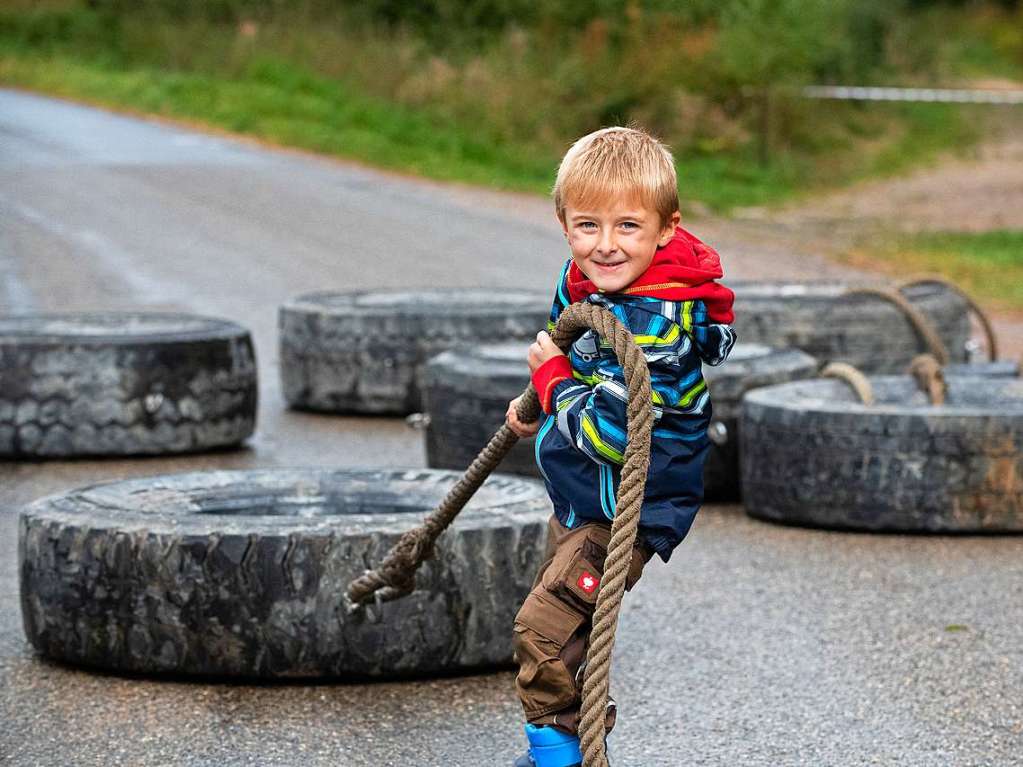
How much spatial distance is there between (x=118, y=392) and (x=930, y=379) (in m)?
3.17

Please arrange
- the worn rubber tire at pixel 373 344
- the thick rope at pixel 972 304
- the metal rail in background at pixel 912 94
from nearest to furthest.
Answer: the thick rope at pixel 972 304 → the worn rubber tire at pixel 373 344 → the metal rail in background at pixel 912 94

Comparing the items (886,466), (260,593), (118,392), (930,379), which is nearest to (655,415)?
(260,593)

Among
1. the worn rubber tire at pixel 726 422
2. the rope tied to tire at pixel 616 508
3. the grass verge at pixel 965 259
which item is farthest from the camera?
the grass verge at pixel 965 259

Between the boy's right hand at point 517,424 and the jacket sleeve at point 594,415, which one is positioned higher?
the jacket sleeve at point 594,415

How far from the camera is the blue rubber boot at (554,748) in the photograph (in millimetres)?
3381

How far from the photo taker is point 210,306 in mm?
12250

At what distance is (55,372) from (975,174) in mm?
19683

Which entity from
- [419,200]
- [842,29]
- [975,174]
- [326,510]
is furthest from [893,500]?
[842,29]

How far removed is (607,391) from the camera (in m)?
3.30

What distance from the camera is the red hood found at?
335cm

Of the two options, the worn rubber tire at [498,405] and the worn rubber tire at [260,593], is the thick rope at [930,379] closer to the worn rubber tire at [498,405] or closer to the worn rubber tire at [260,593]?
the worn rubber tire at [498,405]

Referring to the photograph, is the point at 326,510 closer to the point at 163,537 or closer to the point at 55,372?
the point at 163,537

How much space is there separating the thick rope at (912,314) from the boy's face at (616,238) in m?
4.82

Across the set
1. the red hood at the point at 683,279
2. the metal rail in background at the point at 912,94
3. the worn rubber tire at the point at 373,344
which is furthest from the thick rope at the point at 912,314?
the metal rail in background at the point at 912,94
